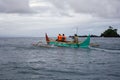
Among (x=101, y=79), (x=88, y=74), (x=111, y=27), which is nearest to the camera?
(x=101, y=79)

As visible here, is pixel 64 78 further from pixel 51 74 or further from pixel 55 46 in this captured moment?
pixel 55 46

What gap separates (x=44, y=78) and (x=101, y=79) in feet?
10.9

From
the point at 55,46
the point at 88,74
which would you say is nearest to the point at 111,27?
the point at 55,46

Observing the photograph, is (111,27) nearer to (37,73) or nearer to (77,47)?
(77,47)

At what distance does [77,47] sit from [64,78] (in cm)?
2408

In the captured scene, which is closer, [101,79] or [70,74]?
[101,79]

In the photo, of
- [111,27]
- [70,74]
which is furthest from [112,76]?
[111,27]

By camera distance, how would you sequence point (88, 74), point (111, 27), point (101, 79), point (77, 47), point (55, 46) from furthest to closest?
point (111, 27) < point (55, 46) < point (77, 47) < point (88, 74) < point (101, 79)

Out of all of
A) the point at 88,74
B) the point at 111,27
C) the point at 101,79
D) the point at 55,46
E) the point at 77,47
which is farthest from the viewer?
the point at 111,27

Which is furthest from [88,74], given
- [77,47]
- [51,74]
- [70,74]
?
[77,47]

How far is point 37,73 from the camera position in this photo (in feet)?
55.0

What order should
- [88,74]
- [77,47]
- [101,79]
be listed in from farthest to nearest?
[77,47], [88,74], [101,79]

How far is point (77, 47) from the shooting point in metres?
38.9

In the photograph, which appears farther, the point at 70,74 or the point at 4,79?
the point at 70,74
